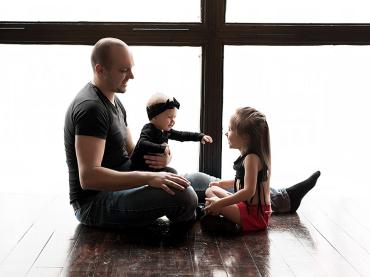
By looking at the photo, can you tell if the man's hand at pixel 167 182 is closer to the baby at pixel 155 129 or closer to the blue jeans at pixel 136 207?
the blue jeans at pixel 136 207

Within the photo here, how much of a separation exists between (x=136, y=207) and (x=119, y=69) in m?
0.69

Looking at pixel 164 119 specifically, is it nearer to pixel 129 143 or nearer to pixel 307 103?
pixel 129 143

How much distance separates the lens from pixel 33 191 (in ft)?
10.6

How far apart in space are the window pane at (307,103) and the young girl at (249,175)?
636 millimetres

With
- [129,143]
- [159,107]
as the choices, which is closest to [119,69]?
[159,107]

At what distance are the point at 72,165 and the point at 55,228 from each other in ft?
1.14

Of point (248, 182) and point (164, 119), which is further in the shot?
point (164, 119)

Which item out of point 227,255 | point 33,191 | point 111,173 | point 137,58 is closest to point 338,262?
point 227,255

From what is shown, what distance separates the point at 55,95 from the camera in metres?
3.15

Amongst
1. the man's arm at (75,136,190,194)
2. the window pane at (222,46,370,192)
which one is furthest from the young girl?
the window pane at (222,46,370,192)

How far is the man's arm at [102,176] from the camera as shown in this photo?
2309mm

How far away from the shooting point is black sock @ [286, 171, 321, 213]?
2824 millimetres
